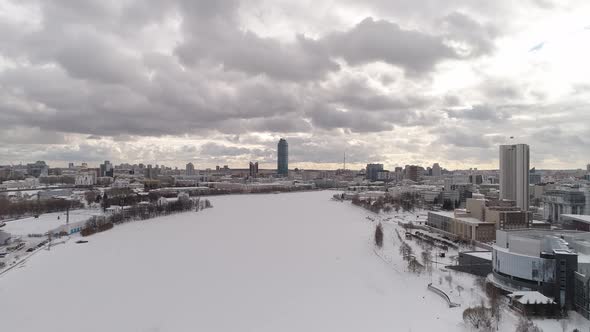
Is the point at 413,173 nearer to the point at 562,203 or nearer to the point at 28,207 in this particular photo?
the point at 562,203

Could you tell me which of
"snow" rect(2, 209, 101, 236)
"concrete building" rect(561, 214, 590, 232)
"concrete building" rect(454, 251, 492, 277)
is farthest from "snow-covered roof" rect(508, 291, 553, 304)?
"snow" rect(2, 209, 101, 236)

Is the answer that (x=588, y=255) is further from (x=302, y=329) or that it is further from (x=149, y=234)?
(x=149, y=234)

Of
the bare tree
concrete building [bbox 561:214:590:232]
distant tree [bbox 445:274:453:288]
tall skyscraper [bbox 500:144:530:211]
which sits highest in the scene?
tall skyscraper [bbox 500:144:530:211]

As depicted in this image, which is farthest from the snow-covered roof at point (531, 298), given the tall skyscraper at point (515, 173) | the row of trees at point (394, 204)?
the row of trees at point (394, 204)

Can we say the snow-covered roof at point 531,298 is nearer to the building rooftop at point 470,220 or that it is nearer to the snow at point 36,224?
Result: the building rooftop at point 470,220

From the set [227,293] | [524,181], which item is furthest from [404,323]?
[524,181]

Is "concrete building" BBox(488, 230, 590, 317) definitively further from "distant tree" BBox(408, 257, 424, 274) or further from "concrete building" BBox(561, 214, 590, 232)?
"concrete building" BBox(561, 214, 590, 232)

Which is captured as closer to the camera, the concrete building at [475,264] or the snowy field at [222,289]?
the snowy field at [222,289]
